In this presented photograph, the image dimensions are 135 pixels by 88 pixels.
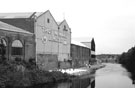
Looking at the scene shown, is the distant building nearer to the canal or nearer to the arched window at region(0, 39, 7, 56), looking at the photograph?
the canal

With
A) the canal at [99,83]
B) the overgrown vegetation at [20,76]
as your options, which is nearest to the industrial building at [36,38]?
the overgrown vegetation at [20,76]

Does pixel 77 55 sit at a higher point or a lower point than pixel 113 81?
higher

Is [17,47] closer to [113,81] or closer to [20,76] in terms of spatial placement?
[20,76]

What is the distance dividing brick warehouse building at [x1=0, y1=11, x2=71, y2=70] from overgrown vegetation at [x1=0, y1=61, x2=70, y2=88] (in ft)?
20.3

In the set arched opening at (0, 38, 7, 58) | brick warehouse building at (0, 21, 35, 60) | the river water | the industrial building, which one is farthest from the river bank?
the river water

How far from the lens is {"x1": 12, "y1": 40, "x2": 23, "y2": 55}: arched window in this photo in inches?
1241

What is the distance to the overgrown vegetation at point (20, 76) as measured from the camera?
2533 centimetres

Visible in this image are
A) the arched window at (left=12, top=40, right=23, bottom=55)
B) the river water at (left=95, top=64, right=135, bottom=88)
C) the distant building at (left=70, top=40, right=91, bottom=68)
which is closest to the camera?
the river water at (left=95, top=64, right=135, bottom=88)

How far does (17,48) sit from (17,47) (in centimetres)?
16

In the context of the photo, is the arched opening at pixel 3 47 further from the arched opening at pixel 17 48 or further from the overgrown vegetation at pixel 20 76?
the arched opening at pixel 17 48

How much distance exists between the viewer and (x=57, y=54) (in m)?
46.7

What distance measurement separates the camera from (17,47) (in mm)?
32156

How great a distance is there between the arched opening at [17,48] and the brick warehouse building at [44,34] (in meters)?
3.99

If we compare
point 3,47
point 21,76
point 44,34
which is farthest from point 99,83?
point 3,47
